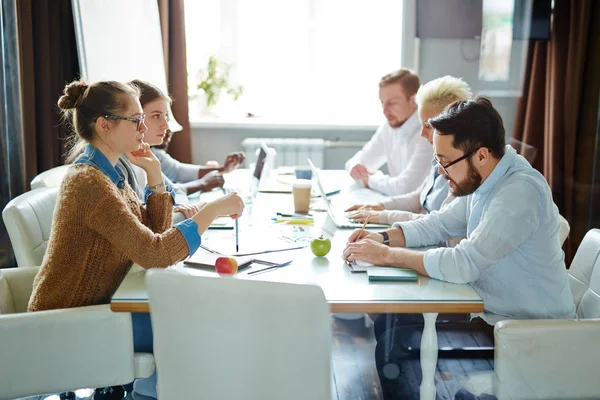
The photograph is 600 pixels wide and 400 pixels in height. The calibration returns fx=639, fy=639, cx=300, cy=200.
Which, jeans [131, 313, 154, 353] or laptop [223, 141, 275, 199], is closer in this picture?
jeans [131, 313, 154, 353]

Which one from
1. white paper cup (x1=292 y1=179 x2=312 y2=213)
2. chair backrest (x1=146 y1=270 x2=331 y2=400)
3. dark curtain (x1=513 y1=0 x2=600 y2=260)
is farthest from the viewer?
dark curtain (x1=513 y1=0 x2=600 y2=260)

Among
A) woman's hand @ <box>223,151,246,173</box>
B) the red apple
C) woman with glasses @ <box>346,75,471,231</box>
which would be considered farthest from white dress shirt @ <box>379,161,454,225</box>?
woman's hand @ <box>223,151,246,173</box>

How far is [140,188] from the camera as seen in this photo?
2230 millimetres

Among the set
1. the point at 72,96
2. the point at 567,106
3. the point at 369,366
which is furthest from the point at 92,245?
the point at 567,106

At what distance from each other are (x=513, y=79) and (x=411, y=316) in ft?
8.22

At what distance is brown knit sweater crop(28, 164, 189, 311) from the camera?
5.33ft

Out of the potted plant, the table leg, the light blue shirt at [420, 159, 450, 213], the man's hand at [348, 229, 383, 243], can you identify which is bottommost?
the table leg

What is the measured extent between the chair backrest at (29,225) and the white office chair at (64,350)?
1.38ft

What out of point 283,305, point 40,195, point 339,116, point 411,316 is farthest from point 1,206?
point 339,116

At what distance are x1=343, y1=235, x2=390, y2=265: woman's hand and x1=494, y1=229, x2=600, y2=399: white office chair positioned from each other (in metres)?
0.38

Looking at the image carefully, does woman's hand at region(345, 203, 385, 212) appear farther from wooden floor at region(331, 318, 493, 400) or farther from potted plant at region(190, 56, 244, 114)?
potted plant at region(190, 56, 244, 114)

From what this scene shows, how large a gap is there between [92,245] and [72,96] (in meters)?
0.43

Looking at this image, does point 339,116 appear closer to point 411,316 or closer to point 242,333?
point 411,316

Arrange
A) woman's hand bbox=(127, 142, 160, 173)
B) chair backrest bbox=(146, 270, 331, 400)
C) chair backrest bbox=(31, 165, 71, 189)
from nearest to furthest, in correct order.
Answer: chair backrest bbox=(146, 270, 331, 400) < woman's hand bbox=(127, 142, 160, 173) < chair backrest bbox=(31, 165, 71, 189)
